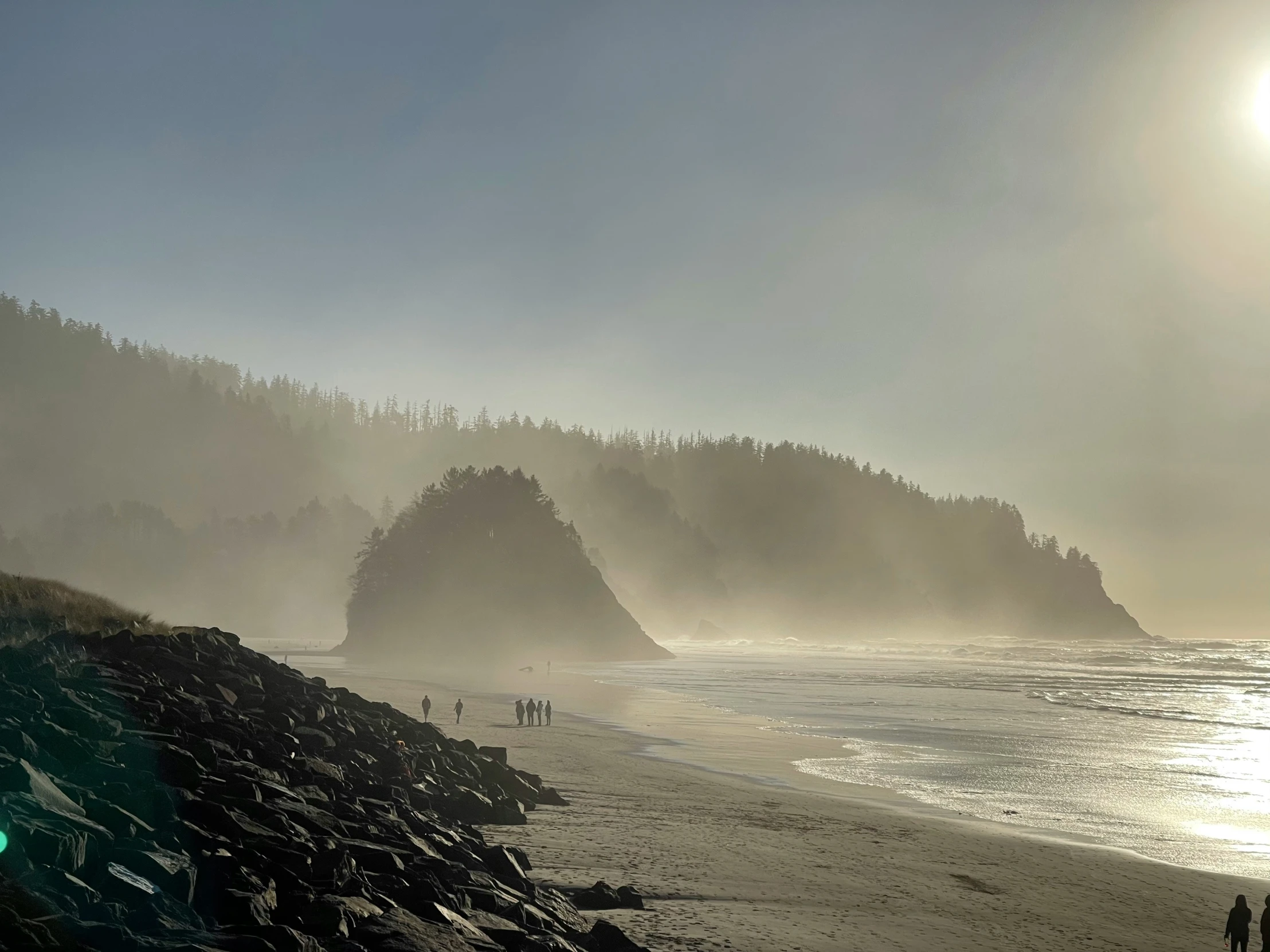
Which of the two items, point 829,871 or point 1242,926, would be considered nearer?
point 1242,926

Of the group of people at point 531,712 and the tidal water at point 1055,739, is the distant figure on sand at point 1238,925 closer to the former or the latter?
the tidal water at point 1055,739

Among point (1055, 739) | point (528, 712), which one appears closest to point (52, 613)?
point (528, 712)

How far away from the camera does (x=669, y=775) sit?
2380cm

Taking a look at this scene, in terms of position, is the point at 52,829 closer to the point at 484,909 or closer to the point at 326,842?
the point at 326,842

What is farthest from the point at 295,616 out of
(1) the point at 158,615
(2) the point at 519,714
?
(2) the point at 519,714

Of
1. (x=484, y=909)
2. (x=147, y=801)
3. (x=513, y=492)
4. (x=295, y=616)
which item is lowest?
(x=295, y=616)

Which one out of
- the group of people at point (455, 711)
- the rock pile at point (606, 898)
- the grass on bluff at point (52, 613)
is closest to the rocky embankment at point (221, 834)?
the rock pile at point (606, 898)

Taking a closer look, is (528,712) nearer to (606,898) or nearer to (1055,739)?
(1055,739)

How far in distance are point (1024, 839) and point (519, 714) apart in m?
20.6

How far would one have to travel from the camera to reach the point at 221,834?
368 inches

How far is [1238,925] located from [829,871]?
5793 millimetres

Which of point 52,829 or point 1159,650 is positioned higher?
point 52,829

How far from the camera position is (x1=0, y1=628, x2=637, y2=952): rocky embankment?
697 cm

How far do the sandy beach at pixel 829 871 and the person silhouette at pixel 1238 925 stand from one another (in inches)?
33.8
